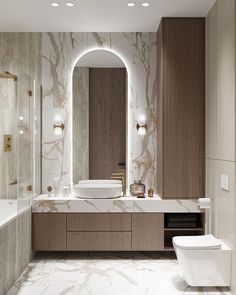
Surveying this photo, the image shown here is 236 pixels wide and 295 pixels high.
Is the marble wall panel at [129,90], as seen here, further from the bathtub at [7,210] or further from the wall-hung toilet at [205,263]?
the wall-hung toilet at [205,263]

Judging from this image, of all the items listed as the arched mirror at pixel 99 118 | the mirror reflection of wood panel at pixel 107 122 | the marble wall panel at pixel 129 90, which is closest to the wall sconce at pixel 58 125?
the marble wall panel at pixel 129 90

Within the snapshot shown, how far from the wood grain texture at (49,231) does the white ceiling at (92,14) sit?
2.12 metres

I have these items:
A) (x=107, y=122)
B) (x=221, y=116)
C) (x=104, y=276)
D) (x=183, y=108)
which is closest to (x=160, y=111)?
(x=183, y=108)

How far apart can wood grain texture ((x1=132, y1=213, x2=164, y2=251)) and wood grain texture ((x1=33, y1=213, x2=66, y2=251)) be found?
787 mm

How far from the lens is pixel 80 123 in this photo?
4.71 meters

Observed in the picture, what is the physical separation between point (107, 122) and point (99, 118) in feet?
0.35

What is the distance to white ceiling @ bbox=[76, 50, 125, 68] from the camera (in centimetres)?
466

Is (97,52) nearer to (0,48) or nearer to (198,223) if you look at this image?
(0,48)

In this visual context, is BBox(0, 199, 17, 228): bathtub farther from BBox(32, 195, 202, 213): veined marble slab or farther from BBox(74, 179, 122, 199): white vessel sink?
BBox(74, 179, 122, 199): white vessel sink

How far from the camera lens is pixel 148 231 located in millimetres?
4270

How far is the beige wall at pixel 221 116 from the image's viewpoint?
329cm

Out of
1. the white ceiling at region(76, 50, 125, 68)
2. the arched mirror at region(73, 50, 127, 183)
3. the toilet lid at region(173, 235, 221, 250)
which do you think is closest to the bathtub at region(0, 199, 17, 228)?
the arched mirror at region(73, 50, 127, 183)

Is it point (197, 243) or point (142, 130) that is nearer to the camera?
point (197, 243)

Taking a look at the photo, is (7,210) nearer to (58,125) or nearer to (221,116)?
(58,125)
